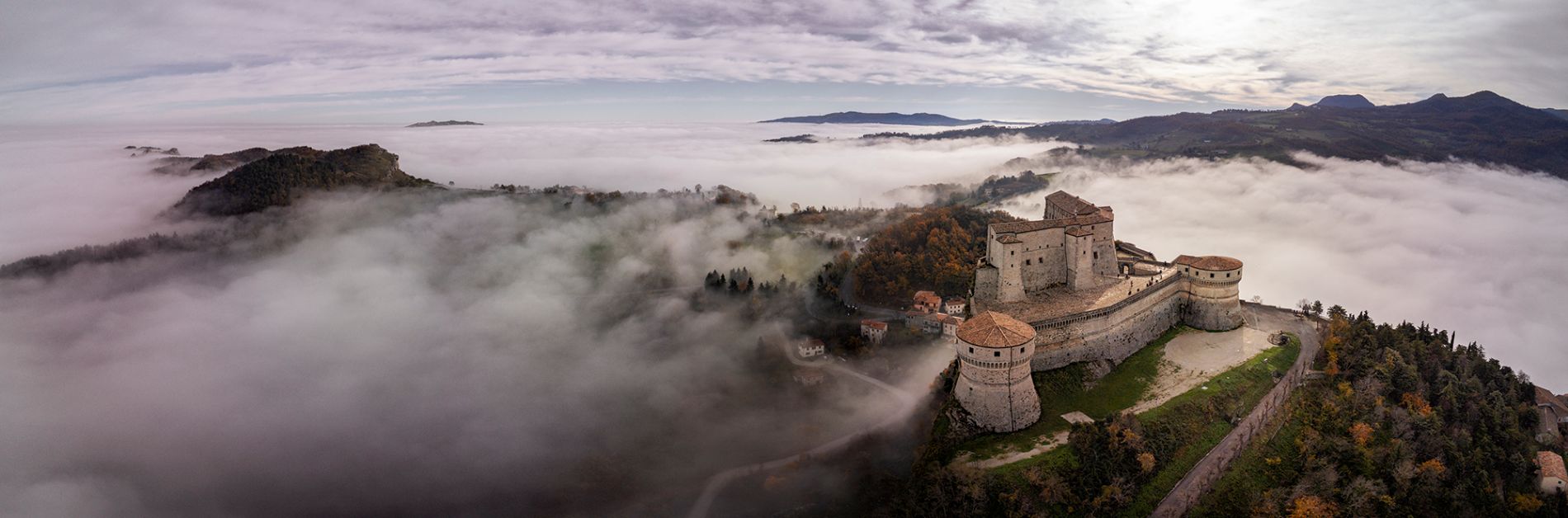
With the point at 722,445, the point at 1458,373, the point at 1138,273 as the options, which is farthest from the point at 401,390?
the point at 1458,373

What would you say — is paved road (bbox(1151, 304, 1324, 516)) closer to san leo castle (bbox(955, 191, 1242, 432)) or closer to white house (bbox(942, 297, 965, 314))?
san leo castle (bbox(955, 191, 1242, 432))

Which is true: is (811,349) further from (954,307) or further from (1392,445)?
(1392,445)

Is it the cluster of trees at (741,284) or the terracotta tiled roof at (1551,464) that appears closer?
the terracotta tiled roof at (1551,464)

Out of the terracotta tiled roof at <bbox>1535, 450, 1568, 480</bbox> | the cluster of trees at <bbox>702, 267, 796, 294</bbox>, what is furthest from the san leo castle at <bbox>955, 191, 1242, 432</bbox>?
the cluster of trees at <bbox>702, 267, 796, 294</bbox>

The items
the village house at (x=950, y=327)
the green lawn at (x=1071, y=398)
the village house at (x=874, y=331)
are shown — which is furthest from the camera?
the village house at (x=874, y=331)

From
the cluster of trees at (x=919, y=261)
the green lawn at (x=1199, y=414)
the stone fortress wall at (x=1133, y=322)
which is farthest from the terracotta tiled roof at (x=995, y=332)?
the cluster of trees at (x=919, y=261)

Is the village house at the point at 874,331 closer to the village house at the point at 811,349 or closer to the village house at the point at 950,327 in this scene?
the village house at the point at 811,349

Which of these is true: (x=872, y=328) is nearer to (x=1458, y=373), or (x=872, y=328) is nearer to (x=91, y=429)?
(x=1458, y=373)
